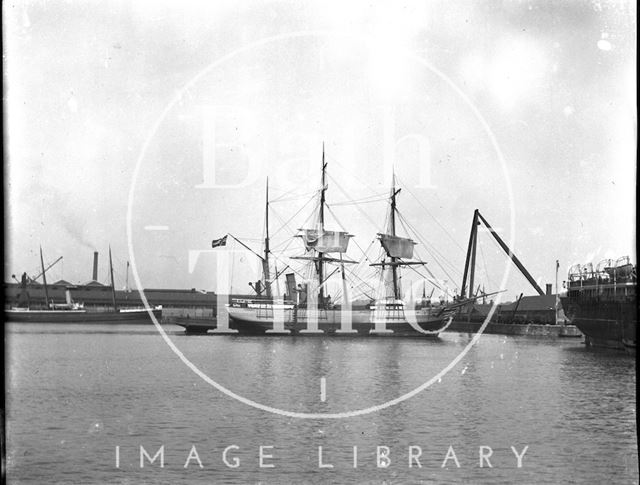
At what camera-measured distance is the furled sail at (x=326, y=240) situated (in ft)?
327

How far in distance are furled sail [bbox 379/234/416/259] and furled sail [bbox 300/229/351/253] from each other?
5210 millimetres

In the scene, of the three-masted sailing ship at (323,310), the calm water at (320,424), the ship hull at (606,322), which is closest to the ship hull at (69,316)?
the three-masted sailing ship at (323,310)

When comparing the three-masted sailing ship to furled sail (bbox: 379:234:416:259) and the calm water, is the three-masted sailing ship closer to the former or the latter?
Answer: furled sail (bbox: 379:234:416:259)

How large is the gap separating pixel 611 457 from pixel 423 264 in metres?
86.9

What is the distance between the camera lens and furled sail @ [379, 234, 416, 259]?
Result: 104 m

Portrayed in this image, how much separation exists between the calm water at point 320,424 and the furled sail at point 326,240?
54.0 meters

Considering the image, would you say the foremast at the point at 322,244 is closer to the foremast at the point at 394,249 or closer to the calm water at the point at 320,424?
the foremast at the point at 394,249

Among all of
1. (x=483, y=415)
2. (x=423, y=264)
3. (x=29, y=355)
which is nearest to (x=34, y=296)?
(x=423, y=264)

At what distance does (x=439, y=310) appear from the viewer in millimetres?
97062

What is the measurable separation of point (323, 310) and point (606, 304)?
153 feet

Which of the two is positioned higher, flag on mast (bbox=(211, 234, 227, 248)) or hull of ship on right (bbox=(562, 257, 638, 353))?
flag on mast (bbox=(211, 234, 227, 248))

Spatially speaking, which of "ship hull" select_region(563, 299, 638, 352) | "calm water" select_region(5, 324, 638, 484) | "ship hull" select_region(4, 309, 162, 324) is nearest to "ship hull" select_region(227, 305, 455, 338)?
"ship hull" select_region(563, 299, 638, 352)

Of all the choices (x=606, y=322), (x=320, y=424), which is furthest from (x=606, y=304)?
(x=320, y=424)

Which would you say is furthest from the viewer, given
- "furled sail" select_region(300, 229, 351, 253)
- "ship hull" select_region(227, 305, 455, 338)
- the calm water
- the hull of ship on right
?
"furled sail" select_region(300, 229, 351, 253)
